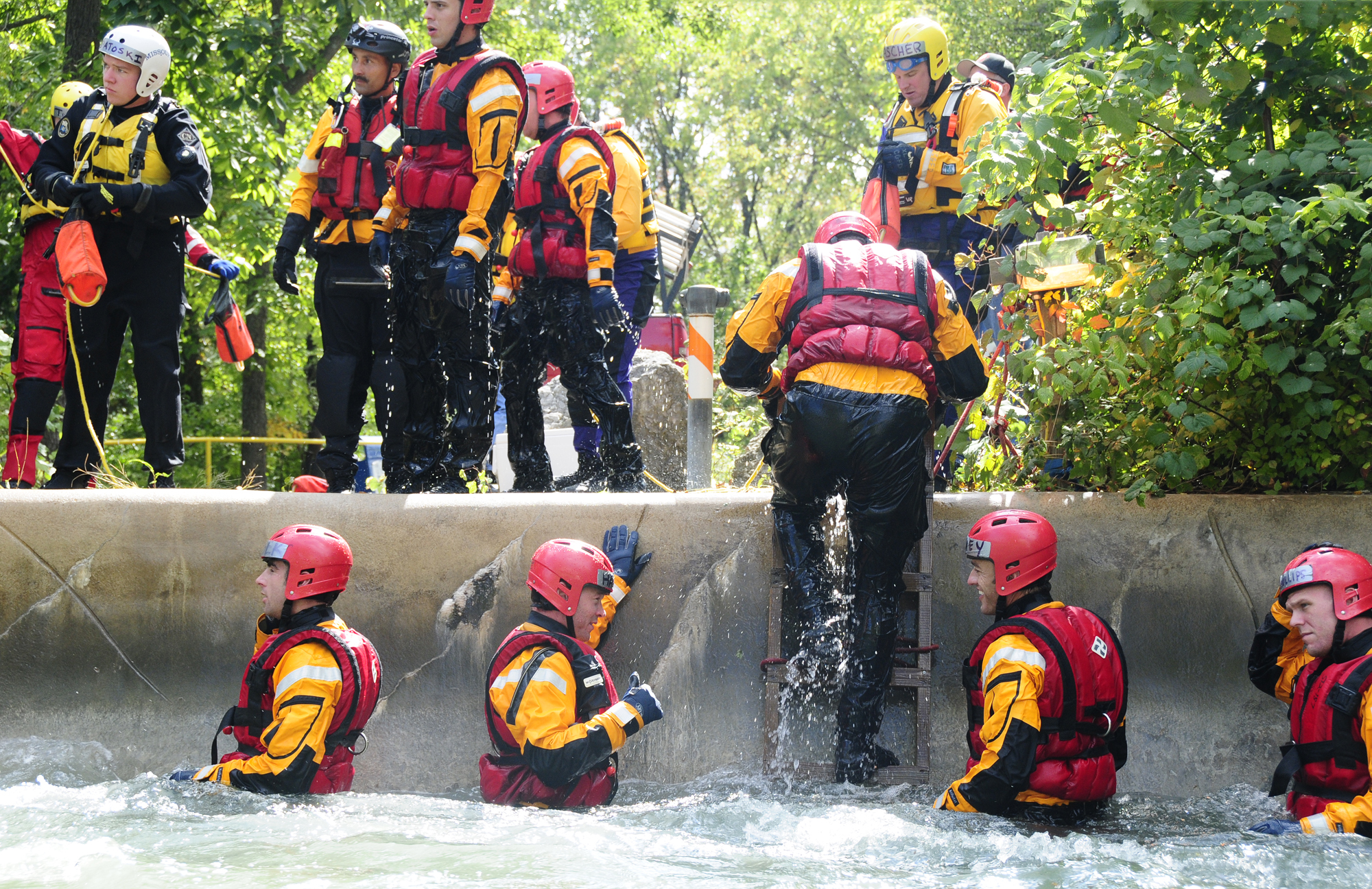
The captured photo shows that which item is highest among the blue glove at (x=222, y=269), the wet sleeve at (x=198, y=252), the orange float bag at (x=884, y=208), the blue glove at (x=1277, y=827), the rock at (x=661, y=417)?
the orange float bag at (x=884, y=208)

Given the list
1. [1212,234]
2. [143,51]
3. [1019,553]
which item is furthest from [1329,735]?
[143,51]

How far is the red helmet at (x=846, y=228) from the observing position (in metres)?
5.38

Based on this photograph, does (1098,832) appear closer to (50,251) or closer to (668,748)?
(668,748)

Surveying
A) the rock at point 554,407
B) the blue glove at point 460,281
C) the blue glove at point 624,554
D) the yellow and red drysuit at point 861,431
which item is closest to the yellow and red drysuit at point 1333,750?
the yellow and red drysuit at point 861,431

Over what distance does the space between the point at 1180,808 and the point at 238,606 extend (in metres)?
3.82

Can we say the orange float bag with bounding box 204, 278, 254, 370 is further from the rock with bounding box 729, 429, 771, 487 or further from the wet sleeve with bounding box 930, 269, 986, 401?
the rock with bounding box 729, 429, 771, 487

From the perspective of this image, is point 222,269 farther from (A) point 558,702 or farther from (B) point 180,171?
(A) point 558,702

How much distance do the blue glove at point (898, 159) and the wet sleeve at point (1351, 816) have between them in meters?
4.02

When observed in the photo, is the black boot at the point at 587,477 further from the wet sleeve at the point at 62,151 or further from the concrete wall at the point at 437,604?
the wet sleeve at the point at 62,151

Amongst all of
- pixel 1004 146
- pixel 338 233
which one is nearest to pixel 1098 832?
pixel 1004 146

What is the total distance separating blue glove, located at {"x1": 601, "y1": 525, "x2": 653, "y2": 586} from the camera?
5.17m

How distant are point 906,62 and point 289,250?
11.7 ft

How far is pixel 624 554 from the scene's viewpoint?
518cm

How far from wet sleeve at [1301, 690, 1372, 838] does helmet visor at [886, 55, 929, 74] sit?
176 inches
